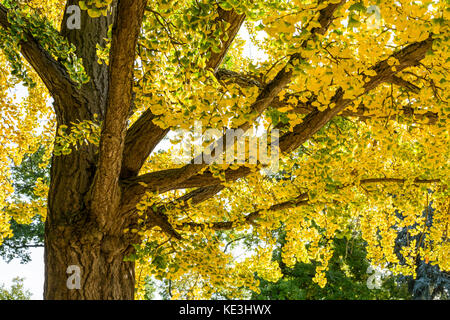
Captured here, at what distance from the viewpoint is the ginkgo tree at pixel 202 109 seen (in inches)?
74.2

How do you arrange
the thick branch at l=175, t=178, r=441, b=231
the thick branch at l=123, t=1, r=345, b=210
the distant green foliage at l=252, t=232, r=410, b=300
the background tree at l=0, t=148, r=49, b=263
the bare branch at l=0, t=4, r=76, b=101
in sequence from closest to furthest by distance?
1. the thick branch at l=123, t=1, r=345, b=210
2. the bare branch at l=0, t=4, r=76, b=101
3. the thick branch at l=175, t=178, r=441, b=231
4. the distant green foliage at l=252, t=232, r=410, b=300
5. the background tree at l=0, t=148, r=49, b=263

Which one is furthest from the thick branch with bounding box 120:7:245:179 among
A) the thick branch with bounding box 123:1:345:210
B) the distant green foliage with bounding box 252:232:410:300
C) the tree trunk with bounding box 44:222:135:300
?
the distant green foliage with bounding box 252:232:410:300

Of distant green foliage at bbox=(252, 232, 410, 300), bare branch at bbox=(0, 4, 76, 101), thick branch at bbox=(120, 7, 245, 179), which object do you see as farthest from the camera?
distant green foliage at bbox=(252, 232, 410, 300)

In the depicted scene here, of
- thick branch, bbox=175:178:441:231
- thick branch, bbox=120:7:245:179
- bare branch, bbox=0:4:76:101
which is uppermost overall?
bare branch, bbox=0:4:76:101

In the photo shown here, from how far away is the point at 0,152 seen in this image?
4.98 m

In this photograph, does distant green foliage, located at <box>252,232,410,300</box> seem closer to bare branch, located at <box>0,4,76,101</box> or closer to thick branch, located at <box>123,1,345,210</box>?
thick branch, located at <box>123,1,345,210</box>

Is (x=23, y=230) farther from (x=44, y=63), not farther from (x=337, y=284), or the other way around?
(x=44, y=63)

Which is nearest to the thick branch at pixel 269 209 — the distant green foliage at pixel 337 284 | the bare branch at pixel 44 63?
the bare branch at pixel 44 63

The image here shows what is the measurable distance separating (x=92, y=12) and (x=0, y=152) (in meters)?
4.29

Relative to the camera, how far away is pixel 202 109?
1955 millimetres

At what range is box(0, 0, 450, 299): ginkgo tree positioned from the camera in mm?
1884

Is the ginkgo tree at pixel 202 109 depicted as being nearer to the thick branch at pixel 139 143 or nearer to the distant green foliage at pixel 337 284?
the thick branch at pixel 139 143
